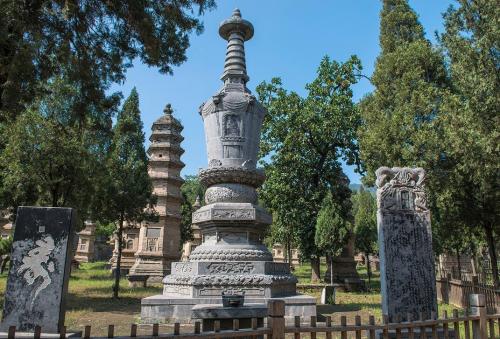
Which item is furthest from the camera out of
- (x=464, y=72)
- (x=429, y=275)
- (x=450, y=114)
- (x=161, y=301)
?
(x=450, y=114)

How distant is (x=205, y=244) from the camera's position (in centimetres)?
1069

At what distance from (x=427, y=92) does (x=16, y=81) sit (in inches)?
615

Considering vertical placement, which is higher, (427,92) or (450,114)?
(427,92)

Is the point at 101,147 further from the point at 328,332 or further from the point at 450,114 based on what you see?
the point at 328,332

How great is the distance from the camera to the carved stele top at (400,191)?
7672 mm

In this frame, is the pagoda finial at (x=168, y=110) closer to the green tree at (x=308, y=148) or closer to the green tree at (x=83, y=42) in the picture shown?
the green tree at (x=308, y=148)

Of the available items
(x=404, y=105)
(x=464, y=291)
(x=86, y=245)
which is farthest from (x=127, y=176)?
(x=86, y=245)

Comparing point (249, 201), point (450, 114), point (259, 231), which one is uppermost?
point (450, 114)

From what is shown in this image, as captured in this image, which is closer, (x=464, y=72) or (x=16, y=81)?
(x=16, y=81)

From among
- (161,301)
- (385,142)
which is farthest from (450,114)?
(161,301)

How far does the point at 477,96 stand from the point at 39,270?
11.8 m

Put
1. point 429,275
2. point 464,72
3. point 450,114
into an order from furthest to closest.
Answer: point 450,114
point 464,72
point 429,275

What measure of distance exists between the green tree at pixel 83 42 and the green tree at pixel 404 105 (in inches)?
420

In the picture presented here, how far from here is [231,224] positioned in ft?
34.5
